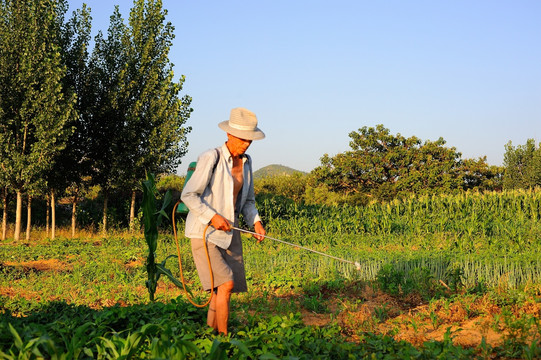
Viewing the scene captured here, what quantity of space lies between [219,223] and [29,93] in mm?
16150

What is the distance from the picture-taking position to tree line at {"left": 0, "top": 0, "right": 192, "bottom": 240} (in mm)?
18047

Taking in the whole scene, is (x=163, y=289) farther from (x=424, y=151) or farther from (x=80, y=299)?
(x=424, y=151)

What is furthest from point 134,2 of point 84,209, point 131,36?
point 84,209

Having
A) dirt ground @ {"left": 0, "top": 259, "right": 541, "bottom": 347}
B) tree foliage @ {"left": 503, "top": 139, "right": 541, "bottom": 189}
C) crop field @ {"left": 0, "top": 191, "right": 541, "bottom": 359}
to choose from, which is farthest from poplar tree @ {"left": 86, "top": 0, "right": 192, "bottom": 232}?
tree foliage @ {"left": 503, "top": 139, "right": 541, "bottom": 189}

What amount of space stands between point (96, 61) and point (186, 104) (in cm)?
396

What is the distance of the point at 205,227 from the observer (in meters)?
4.53

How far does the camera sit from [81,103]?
20.5 meters

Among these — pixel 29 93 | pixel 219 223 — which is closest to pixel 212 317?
pixel 219 223

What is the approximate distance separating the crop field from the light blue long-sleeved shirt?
2.77 feet

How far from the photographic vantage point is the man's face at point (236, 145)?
464 centimetres

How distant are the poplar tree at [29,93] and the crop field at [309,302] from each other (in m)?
3.23

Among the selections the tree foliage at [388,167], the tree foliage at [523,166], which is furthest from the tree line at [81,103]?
the tree foliage at [523,166]

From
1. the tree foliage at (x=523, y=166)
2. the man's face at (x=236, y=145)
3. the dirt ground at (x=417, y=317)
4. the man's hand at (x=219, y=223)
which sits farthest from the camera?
the tree foliage at (x=523, y=166)

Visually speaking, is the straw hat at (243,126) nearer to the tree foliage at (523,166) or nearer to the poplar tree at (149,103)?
the poplar tree at (149,103)
